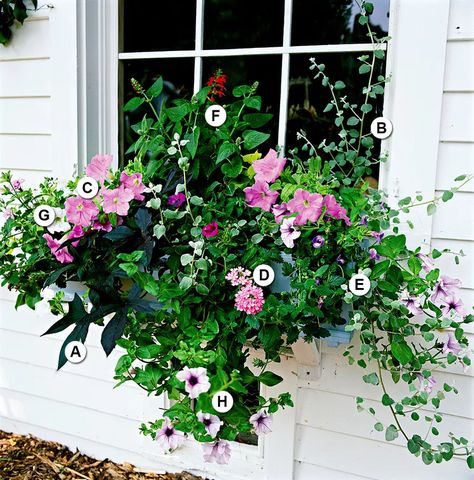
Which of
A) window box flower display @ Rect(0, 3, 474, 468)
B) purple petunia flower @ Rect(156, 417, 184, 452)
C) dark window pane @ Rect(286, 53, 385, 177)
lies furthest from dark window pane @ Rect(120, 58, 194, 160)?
purple petunia flower @ Rect(156, 417, 184, 452)

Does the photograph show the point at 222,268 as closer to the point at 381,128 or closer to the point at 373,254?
the point at 373,254

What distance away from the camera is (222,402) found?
3.64ft

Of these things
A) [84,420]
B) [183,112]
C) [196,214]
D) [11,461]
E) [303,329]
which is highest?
[183,112]

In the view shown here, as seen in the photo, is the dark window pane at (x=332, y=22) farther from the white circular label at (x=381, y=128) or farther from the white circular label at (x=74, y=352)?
the white circular label at (x=74, y=352)

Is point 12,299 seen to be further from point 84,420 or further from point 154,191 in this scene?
point 154,191

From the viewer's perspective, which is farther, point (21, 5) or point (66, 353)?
point (21, 5)

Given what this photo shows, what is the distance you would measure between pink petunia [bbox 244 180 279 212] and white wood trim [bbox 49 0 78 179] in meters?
0.76

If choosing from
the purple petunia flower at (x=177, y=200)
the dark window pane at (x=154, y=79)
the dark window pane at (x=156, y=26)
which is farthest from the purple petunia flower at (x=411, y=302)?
the dark window pane at (x=156, y=26)

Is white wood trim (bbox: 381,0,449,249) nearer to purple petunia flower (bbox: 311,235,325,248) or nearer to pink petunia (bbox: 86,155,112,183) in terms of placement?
purple petunia flower (bbox: 311,235,325,248)

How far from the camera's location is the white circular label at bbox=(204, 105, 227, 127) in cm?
131

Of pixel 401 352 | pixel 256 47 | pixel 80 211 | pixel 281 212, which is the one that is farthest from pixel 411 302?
pixel 256 47

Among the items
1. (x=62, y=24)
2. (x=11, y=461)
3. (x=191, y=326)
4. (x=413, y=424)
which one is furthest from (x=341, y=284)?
(x=11, y=461)

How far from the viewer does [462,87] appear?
54.0 inches

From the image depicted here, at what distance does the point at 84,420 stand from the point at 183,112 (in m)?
1.35
